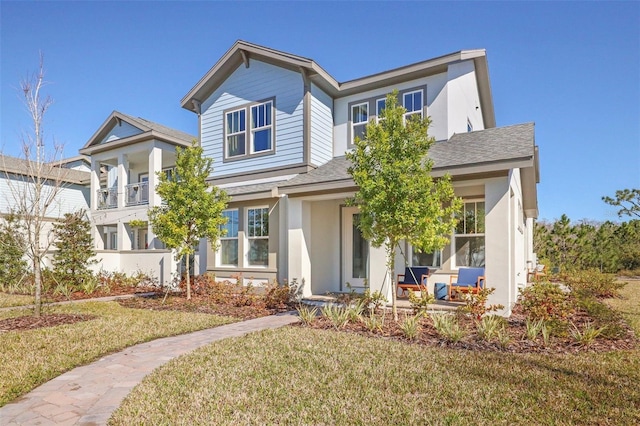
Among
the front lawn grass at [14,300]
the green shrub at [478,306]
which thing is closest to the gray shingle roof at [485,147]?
the green shrub at [478,306]

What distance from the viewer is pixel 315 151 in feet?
41.7

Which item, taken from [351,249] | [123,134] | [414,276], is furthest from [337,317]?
[123,134]

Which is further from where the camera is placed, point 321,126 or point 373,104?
point 321,126

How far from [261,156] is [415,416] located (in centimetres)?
1085

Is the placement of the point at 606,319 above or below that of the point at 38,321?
above

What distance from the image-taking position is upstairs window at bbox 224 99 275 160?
527 inches

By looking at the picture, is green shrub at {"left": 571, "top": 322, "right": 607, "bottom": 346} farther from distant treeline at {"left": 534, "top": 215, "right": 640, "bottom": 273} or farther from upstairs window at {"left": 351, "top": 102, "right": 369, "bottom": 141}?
distant treeline at {"left": 534, "top": 215, "right": 640, "bottom": 273}

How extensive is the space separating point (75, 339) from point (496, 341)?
24.2 feet

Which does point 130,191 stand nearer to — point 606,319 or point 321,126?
point 321,126

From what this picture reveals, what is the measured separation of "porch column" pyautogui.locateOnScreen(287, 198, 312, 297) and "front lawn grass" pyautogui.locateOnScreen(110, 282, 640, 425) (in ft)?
17.2

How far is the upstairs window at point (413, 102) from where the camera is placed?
1196cm

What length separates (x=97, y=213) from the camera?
1983cm

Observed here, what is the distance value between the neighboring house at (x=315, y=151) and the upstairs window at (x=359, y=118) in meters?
0.04

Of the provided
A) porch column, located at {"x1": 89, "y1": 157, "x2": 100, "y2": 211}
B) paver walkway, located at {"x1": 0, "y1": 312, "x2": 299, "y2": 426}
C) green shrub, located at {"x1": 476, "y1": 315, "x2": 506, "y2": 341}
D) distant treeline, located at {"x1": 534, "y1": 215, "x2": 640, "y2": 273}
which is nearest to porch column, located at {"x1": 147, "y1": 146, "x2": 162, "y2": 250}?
porch column, located at {"x1": 89, "y1": 157, "x2": 100, "y2": 211}
